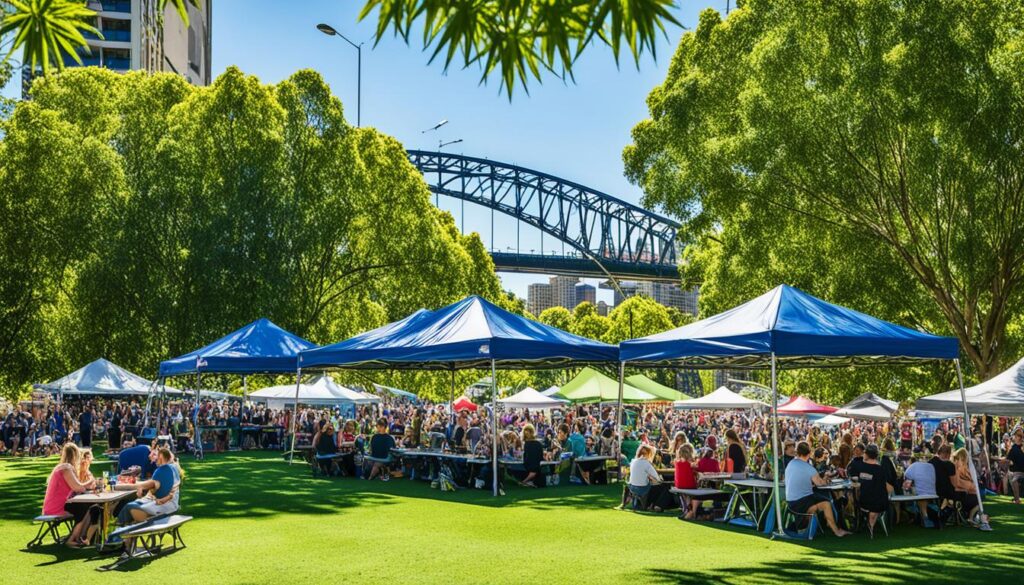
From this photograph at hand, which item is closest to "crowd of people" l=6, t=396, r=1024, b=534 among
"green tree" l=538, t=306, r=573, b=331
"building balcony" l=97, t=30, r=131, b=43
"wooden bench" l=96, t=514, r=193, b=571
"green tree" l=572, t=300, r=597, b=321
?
"wooden bench" l=96, t=514, r=193, b=571

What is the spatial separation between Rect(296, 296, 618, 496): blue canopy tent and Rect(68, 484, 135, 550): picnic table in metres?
6.32

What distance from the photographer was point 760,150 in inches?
819

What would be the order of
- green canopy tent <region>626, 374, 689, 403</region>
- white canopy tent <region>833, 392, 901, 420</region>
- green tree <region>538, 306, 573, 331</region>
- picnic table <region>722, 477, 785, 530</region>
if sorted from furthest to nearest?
green tree <region>538, 306, 573, 331</region> < green canopy tent <region>626, 374, 689, 403</region> < white canopy tent <region>833, 392, 901, 420</region> < picnic table <region>722, 477, 785, 530</region>

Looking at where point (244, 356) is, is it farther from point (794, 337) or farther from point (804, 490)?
point (804, 490)

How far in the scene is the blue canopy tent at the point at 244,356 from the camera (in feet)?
76.2

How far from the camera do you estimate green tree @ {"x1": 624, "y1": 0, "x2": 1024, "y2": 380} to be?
18.8m

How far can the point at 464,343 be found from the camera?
1677 cm

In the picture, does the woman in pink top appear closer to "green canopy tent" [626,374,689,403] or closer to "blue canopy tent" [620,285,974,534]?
"blue canopy tent" [620,285,974,534]

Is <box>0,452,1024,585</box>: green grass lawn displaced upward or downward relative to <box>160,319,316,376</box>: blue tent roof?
downward

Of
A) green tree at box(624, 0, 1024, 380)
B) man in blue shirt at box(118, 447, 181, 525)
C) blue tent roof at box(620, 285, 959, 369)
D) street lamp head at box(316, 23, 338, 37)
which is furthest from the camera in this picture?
street lamp head at box(316, 23, 338, 37)

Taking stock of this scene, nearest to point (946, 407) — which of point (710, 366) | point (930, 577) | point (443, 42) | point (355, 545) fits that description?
point (710, 366)

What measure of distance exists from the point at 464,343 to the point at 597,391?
16674 millimetres

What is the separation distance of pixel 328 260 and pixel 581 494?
22982mm

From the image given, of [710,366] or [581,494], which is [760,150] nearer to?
[710,366]
